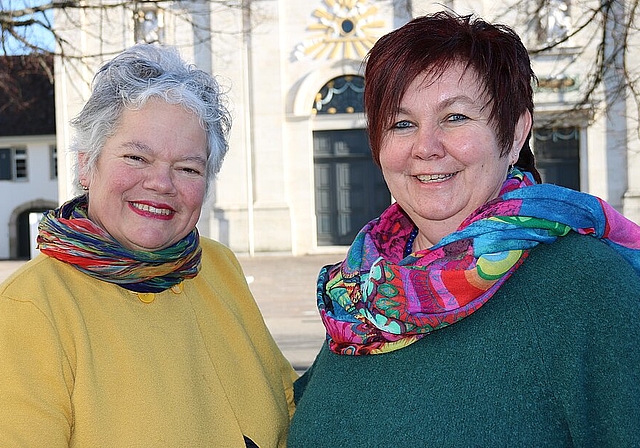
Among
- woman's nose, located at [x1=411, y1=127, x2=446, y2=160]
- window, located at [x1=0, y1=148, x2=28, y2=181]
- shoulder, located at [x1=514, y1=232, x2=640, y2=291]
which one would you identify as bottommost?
shoulder, located at [x1=514, y1=232, x2=640, y2=291]

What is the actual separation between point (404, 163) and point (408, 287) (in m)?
0.40

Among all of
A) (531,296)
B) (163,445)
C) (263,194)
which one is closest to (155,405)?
(163,445)

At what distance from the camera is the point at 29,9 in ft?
24.0

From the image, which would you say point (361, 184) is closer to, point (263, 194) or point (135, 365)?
point (263, 194)

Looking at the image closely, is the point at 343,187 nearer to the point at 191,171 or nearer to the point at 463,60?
the point at 191,171

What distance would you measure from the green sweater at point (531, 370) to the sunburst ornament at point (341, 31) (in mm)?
19403

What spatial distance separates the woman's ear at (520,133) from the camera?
2228 mm

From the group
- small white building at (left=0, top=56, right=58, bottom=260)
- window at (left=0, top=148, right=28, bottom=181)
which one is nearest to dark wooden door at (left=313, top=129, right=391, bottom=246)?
small white building at (left=0, top=56, right=58, bottom=260)

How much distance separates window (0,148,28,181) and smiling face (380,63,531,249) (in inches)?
1161

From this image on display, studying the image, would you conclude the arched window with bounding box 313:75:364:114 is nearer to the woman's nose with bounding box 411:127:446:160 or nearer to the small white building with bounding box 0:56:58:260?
the small white building with bounding box 0:56:58:260

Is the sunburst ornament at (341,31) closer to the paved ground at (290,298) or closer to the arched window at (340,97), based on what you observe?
the arched window at (340,97)

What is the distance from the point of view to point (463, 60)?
2158mm

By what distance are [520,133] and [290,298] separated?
458 inches

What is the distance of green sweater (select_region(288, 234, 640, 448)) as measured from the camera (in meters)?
1.84
